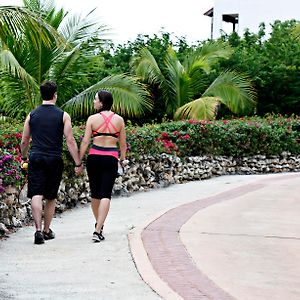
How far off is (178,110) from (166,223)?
12108mm

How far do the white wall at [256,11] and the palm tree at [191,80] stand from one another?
2120 cm

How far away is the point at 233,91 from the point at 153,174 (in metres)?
7.96

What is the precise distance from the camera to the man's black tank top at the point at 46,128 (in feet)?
26.7

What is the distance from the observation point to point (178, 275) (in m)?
6.54

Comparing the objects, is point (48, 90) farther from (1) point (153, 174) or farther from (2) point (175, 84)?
(2) point (175, 84)

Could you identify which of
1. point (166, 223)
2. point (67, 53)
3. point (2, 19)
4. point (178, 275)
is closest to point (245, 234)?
point (166, 223)

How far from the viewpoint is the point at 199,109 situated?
20531 mm

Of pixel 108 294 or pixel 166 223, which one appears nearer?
pixel 108 294

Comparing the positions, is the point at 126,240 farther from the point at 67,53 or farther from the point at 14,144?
the point at 67,53

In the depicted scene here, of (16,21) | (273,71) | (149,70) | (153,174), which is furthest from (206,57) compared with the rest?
(16,21)

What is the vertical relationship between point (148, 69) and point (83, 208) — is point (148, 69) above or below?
above

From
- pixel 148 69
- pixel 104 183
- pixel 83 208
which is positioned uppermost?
pixel 148 69

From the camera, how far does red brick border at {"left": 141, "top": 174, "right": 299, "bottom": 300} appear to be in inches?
237

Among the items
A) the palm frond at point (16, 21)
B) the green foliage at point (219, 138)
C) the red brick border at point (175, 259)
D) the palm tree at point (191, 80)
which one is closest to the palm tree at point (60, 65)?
the green foliage at point (219, 138)
